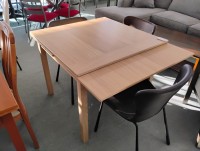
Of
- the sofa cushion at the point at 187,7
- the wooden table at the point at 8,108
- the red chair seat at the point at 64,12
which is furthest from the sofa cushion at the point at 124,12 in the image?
the wooden table at the point at 8,108

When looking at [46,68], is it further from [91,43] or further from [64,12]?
[64,12]

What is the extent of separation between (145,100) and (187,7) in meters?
2.70

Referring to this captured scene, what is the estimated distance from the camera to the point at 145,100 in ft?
3.25

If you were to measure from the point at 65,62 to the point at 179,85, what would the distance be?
694 millimetres

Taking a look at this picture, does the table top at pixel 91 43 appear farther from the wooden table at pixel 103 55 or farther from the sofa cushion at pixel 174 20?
the sofa cushion at pixel 174 20

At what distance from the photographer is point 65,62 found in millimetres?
1143

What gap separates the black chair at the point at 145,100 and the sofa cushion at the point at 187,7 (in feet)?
7.03

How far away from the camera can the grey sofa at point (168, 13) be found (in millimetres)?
2616

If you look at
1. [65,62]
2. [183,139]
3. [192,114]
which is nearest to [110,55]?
[65,62]

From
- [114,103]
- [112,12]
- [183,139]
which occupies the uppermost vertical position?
[112,12]

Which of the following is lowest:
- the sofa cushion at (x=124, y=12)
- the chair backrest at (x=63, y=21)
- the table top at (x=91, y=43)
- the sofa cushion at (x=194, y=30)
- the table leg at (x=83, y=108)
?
the table leg at (x=83, y=108)

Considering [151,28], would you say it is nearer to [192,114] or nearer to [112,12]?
[192,114]

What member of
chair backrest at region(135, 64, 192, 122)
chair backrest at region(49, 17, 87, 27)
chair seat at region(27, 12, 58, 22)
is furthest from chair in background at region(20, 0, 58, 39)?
chair backrest at region(135, 64, 192, 122)

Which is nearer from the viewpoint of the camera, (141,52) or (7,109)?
(7,109)
